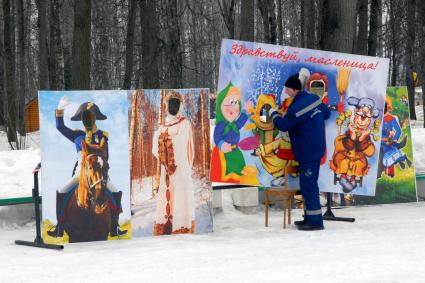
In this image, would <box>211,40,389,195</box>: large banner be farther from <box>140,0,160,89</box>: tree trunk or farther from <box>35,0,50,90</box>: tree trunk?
<box>35,0,50,90</box>: tree trunk

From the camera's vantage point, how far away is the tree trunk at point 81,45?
13930 millimetres

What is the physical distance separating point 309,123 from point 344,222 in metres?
1.45

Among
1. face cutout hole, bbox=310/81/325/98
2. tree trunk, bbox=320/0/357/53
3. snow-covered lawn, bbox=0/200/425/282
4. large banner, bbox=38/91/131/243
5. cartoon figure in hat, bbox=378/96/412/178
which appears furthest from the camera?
tree trunk, bbox=320/0/357/53

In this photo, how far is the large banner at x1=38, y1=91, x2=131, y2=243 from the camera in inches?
273

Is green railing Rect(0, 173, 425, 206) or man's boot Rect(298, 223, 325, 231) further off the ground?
green railing Rect(0, 173, 425, 206)

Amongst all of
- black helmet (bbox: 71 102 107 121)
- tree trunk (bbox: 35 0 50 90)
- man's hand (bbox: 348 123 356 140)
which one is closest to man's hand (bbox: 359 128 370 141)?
man's hand (bbox: 348 123 356 140)

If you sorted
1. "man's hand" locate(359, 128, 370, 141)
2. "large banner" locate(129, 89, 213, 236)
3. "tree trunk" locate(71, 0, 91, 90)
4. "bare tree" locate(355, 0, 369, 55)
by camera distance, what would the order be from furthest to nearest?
"bare tree" locate(355, 0, 369, 55), "tree trunk" locate(71, 0, 91, 90), "man's hand" locate(359, 128, 370, 141), "large banner" locate(129, 89, 213, 236)

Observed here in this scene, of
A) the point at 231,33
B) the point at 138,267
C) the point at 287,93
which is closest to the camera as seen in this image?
the point at 138,267

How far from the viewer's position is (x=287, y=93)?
311 inches

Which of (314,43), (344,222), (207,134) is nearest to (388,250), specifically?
(344,222)

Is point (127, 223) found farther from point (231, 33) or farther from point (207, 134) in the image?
point (231, 33)

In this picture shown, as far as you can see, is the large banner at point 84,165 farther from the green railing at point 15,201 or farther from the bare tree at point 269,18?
the bare tree at point 269,18

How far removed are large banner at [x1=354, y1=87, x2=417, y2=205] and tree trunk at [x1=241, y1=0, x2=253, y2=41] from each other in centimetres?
857

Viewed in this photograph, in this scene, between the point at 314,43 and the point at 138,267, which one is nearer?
the point at 138,267
